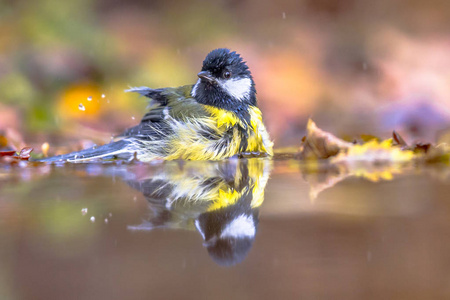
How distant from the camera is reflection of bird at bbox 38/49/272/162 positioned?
2357 mm

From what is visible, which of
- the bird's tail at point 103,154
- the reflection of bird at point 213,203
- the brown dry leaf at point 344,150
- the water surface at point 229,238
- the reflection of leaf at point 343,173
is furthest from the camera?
the bird's tail at point 103,154

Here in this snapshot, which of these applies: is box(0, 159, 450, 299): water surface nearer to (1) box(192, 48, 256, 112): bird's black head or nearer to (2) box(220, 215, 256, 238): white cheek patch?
(2) box(220, 215, 256, 238): white cheek patch

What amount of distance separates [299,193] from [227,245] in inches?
23.9

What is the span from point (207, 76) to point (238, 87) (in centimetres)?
23

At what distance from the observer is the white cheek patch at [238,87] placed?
2.51 meters

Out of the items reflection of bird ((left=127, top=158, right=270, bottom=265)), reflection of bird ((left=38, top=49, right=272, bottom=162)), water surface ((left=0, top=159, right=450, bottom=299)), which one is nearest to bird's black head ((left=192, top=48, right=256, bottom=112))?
reflection of bird ((left=38, top=49, right=272, bottom=162))

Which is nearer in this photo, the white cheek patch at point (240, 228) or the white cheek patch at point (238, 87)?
the white cheek patch at point (240, 228)

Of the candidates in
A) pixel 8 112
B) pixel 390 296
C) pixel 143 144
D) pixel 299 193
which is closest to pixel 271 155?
pixel 143 144

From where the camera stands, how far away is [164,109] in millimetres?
2539

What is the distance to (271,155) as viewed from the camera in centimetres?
262

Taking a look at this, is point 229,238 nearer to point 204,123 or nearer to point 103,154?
point 204,123

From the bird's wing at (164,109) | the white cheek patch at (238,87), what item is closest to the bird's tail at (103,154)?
the bird's wing at (164,109)

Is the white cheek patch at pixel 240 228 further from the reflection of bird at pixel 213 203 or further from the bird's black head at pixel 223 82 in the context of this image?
the bird's black head at pixel 223 82

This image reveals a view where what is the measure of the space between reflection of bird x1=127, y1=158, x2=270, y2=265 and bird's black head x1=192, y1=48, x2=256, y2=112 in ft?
1.82
